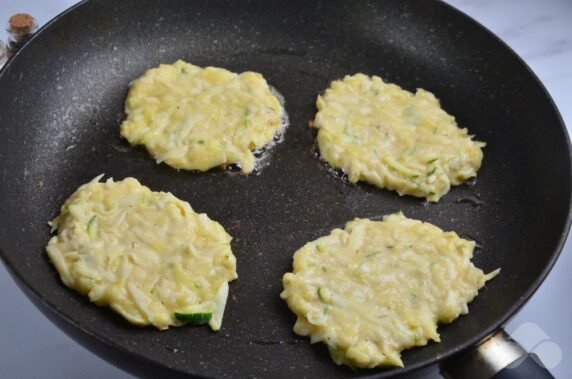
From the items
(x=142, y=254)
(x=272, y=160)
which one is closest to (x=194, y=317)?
(x=142, y=254)

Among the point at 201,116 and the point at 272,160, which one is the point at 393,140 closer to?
the point at 272,160

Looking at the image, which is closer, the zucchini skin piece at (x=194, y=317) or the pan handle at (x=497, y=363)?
the pan handle at (x=497, y=363)

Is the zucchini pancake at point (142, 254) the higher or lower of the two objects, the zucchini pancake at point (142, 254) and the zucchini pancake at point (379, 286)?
the lower

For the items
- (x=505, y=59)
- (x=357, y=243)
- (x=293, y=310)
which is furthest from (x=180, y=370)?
(x=505, y=59)

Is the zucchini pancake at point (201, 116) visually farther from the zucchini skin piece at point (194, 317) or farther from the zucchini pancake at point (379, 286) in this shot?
the zucchini skin piece at point (194, 317)

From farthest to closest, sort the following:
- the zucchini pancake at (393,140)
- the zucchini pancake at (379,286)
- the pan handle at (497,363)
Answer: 1. the zucchini pancake at (393,140)
2. the zucchini pancake at (379,286)
3. the pan handle at (497,363)

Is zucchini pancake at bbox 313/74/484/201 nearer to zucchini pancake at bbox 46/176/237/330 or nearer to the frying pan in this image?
the frying pan

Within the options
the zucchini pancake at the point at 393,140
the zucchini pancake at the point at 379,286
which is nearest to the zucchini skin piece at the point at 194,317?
the zucchini pancake at the point at 379,286

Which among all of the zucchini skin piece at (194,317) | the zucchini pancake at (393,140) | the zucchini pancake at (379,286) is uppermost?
the zucchini pancake at (393,140)
